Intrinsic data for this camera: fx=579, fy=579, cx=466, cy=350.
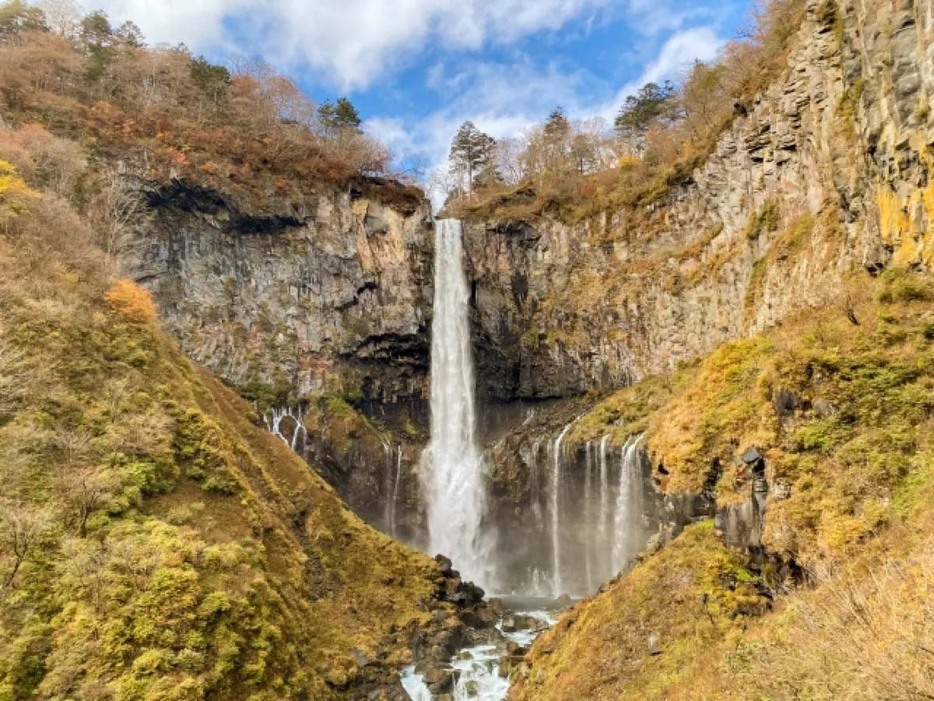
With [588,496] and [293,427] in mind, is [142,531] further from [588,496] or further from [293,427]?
[293,427]

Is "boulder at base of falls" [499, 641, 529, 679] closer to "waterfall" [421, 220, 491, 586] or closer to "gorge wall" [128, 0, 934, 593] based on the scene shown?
"gorge wall" [128, 0, 934, 593]

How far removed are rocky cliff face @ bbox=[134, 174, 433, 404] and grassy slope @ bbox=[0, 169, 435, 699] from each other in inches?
459

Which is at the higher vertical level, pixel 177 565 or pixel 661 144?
pixel 661 144

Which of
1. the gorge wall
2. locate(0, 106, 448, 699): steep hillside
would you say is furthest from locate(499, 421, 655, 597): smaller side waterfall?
locate(0, 106, 448, 699): steep hillside

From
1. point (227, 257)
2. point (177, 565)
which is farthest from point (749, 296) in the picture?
point (227, 257)

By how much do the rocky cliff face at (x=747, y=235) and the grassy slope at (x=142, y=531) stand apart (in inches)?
708

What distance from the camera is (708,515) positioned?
13.8 meters

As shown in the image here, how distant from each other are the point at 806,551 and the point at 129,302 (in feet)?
72.6

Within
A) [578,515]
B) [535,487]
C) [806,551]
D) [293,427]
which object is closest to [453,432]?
[535,487]

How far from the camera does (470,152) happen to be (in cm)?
5928

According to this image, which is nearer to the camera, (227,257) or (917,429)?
(917,429)

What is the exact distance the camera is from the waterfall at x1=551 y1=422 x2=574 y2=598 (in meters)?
30.5

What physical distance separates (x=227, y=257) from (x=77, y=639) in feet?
101

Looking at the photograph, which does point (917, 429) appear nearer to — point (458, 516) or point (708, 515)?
point (708, 515)
